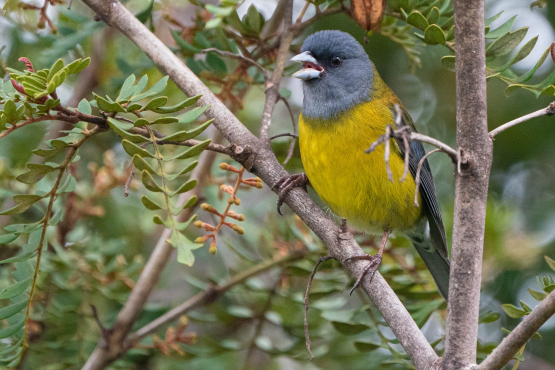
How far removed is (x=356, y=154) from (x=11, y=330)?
1583 millimetres

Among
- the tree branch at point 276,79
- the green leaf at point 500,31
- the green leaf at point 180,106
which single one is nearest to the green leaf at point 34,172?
the green leaf at point 180,106

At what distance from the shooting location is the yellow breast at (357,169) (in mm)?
2484

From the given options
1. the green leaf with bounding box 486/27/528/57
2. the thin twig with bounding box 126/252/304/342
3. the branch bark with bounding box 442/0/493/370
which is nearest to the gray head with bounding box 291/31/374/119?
the thin twig with bounding box 126/252/304/342

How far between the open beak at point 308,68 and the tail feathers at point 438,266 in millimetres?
1110

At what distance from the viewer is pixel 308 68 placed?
2787mm

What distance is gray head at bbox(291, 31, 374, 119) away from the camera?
2699mm

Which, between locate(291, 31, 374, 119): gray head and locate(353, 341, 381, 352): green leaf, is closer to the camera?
locate(353, 341, 381, 352): green leaf

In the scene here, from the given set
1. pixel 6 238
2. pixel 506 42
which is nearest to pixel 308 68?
pixel 506 42

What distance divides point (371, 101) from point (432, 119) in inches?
54.5

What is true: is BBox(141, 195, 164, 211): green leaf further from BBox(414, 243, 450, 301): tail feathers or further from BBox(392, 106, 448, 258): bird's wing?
BBox(392, 106, 448, 258): bird's wing

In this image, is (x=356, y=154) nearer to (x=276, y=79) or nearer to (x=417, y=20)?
(x=276, y=79)

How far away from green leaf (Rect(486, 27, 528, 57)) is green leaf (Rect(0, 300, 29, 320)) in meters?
1.70

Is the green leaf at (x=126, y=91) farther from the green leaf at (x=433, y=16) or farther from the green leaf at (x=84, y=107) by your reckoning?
the green leaf at (x=433, y=16)

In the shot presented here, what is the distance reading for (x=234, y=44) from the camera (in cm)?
235
